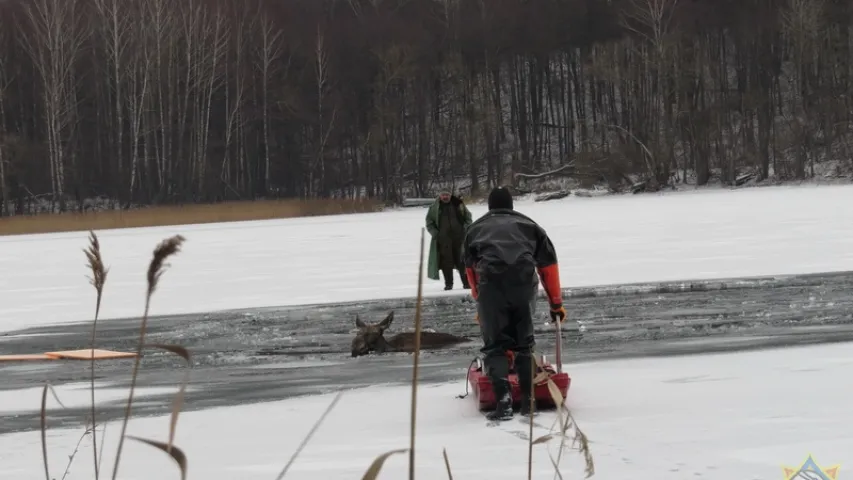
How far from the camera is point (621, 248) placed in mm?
21172

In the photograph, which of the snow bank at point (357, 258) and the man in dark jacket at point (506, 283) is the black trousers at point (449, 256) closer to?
the snow bank at point (357, 258)

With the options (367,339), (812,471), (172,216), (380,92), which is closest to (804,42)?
(380,92)

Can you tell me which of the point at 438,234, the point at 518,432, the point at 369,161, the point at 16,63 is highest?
the point at 16,63

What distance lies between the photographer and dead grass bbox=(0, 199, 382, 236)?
37.6 meters

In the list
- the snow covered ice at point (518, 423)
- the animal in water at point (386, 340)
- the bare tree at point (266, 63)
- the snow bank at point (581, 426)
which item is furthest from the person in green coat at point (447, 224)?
the bare tree at point (266, 63)

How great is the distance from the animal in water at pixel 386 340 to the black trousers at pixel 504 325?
3355 mm

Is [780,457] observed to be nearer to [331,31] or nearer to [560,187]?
[560,187]

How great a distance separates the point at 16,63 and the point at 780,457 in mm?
58212

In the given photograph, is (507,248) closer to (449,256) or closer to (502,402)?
(502,402)

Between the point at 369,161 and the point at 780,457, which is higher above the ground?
the point at 369,161

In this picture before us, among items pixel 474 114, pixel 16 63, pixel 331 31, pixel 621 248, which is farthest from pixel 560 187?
pixel 621 248

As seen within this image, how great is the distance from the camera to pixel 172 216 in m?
40.1

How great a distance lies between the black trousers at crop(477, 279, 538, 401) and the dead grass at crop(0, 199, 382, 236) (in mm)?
29532

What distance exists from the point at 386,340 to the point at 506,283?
4245 mm
